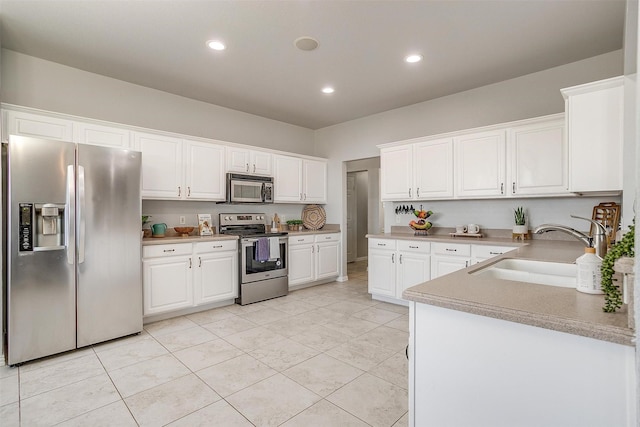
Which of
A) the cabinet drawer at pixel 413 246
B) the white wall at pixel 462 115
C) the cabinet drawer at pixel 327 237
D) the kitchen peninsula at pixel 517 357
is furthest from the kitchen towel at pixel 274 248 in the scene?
the kitchen peninsula at pixel 517 357

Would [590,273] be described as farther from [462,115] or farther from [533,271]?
[462,115]

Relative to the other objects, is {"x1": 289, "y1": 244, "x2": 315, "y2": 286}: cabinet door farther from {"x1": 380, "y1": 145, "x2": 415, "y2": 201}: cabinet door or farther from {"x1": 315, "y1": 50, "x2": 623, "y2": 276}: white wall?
{"x1": 380, "y1": 145, "x2": 415, "y2": 201}: cabinet door

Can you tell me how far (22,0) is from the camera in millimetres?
2307

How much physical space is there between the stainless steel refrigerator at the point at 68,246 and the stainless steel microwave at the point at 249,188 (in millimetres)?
1308

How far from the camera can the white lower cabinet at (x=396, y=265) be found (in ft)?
12.5

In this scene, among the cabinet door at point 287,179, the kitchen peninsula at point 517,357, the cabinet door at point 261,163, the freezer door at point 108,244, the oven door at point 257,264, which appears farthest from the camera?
the cabinet door at point 287,179

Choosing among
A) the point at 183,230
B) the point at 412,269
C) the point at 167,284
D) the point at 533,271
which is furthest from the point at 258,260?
the point at 533,271

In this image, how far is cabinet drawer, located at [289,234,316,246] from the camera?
4.72 metres

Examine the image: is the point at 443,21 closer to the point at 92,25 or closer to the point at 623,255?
the point at 623,255

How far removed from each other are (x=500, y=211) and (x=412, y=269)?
1239 mm

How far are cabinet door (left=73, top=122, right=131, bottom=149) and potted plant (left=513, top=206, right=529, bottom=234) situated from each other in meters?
4.29

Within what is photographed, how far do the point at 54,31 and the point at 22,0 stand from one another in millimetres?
404

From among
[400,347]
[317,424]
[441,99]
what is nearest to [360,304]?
[400,347]

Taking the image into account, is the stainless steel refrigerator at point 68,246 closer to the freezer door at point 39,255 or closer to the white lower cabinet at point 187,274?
the freezer door at point 39,255
